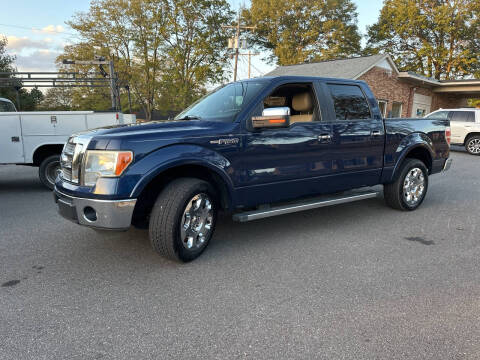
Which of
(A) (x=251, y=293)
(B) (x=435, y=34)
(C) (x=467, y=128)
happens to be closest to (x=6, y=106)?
(A) (x=251, y=293)

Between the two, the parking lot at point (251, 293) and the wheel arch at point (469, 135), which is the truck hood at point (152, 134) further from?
the wheel arch at point (469, 135)

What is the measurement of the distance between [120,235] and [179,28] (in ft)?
94.1

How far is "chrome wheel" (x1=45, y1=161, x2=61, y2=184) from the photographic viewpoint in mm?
6895

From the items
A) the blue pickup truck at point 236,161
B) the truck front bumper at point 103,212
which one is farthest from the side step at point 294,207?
the truck front bumper at point 103,212

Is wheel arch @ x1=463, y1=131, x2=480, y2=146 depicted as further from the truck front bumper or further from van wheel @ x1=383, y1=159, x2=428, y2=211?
the truck front bumper

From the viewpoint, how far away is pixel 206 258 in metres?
3.59

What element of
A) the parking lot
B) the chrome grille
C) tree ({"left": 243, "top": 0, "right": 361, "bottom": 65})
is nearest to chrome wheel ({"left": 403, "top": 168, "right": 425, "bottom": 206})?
the parking lot

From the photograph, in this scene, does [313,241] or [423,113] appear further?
[423,113]

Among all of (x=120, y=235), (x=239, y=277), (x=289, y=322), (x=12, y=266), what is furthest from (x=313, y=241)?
(x=12, y=266)

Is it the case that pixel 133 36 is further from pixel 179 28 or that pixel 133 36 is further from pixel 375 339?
pixel 375 339

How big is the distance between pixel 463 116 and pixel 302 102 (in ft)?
45.3

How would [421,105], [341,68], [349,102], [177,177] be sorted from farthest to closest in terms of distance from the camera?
[421,105], [341,68], [349,102], [177,177]

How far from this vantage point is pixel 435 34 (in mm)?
38094

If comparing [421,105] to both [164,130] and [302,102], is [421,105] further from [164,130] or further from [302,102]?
[164,130]
